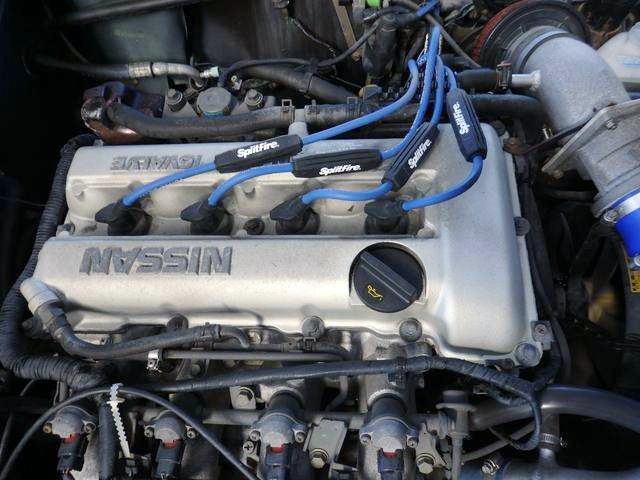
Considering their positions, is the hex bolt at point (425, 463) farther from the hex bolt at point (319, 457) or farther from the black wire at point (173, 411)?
the black wire at point (173, 411)

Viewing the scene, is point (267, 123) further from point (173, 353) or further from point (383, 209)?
point (173, 353)

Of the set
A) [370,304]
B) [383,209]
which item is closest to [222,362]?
[370,304]

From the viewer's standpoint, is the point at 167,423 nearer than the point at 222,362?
Yes

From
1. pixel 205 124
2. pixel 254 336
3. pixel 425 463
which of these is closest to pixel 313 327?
pixel 254 336

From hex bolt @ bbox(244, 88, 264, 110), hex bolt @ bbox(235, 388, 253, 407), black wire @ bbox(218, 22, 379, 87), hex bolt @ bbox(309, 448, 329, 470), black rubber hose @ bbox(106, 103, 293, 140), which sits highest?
black wire @ bbox(218, 22, 379, 87)

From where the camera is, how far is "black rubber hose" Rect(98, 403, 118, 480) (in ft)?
3.43

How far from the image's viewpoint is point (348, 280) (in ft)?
3.35

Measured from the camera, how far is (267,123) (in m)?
1.25

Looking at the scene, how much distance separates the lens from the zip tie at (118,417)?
1.04 metres

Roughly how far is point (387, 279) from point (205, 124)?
656 mm

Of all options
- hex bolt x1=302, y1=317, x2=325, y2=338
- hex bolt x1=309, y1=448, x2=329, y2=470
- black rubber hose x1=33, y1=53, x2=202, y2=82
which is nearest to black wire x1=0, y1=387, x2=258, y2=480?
hex bolt x1=309, y1=448, x2=329, y2=470

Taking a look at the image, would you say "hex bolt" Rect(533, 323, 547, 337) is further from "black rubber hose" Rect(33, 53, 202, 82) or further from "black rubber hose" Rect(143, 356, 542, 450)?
"black rubber hose" Rect(33, 53, 202, 82)

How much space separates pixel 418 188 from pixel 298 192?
11.5 inches

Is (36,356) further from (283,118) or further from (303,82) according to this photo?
(303,82)
